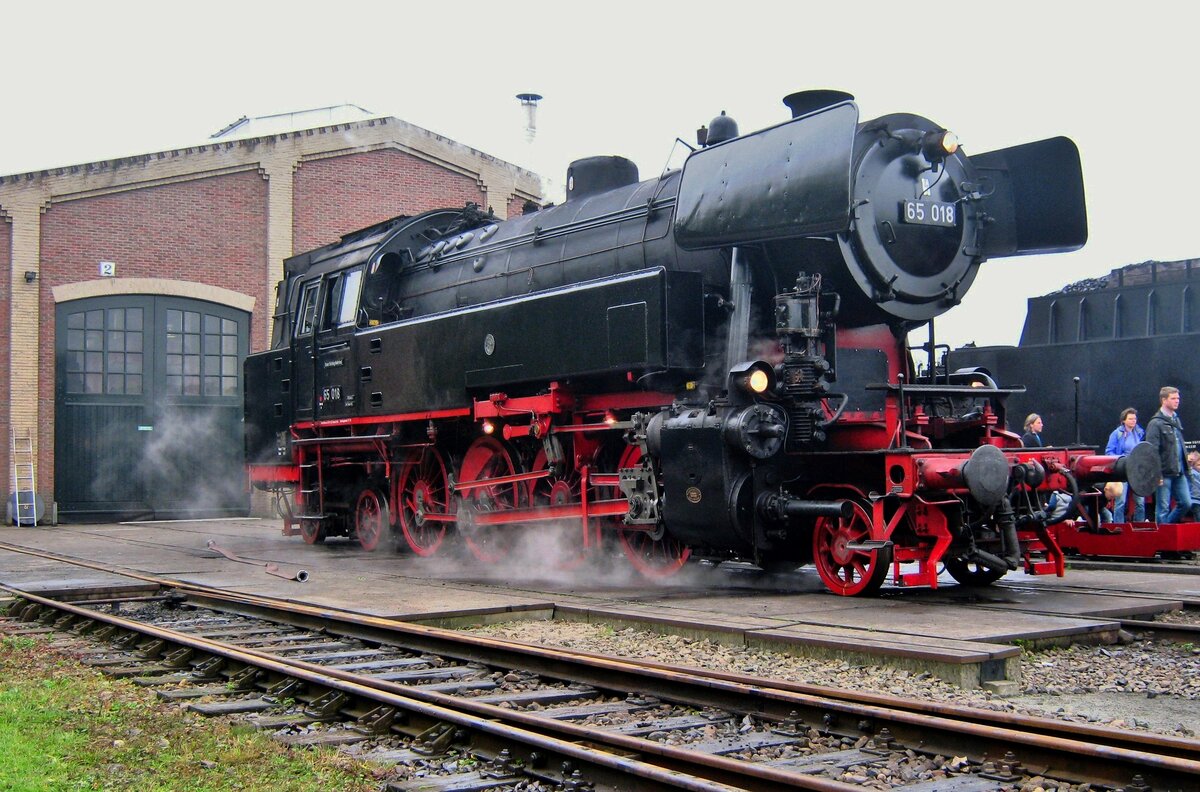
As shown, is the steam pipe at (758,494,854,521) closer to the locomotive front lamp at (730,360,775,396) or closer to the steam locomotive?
the steam locomotive

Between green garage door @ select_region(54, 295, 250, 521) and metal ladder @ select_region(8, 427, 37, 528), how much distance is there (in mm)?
440

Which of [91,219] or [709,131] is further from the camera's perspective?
[91,219]

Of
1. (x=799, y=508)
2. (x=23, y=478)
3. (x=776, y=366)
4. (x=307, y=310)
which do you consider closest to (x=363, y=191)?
(x=23, y=478)

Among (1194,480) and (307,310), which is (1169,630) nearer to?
(1194,480)

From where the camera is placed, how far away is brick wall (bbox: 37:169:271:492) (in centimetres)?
1880

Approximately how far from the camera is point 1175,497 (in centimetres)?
1056

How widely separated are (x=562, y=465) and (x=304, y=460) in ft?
16.3

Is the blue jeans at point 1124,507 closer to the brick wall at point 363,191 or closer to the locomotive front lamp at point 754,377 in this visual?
the locomotive front lamp at point 754,377

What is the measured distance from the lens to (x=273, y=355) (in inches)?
544

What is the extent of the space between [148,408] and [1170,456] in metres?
15.5

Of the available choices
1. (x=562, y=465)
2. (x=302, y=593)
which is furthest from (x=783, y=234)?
(x=302, y=593)

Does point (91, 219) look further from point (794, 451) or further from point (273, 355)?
point (794, 451)

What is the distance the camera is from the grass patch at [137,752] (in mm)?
3877

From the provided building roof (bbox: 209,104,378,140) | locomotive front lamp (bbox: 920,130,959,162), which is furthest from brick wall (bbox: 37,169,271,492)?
locomotive front lamp (bbox: 920,130,959,162)
